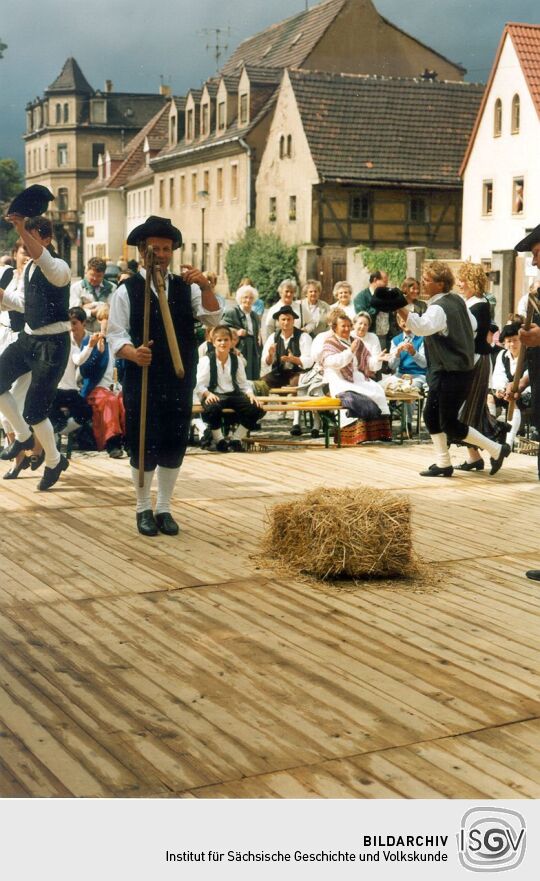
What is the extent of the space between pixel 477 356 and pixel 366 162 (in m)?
23.8

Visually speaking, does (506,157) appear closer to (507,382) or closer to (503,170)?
(503,170)

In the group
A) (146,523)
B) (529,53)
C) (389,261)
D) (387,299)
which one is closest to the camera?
(146,523)

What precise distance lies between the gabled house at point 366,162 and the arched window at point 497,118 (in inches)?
202

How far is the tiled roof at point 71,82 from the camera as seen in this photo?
9.31 metres

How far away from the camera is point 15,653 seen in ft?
17.1

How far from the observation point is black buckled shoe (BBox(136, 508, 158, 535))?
7.74 meters

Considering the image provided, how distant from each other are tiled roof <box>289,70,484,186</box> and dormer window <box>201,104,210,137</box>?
2.56 metres

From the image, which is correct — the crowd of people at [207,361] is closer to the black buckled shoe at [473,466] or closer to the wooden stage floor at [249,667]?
the black buckled shoe at [473,466]

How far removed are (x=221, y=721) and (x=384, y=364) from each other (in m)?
9.44

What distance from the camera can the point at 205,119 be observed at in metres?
36.9

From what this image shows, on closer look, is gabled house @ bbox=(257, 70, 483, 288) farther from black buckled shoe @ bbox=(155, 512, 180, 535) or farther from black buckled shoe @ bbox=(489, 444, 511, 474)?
black buckled shoe @ bbox=(155, 512, 180, 535)

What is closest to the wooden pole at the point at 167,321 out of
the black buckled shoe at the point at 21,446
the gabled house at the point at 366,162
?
the black buckled shoe at the point at 21,446

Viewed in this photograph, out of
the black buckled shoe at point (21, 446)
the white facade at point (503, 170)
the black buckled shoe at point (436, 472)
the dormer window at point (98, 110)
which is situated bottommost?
Result: the black buckled shoe at point (436, 472)

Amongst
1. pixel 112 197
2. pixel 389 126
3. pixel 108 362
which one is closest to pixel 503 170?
pixel 389 126
